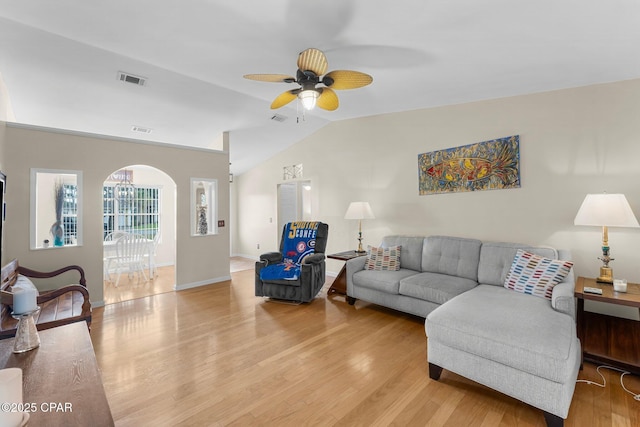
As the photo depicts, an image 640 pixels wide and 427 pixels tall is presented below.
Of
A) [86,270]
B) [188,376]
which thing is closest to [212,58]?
[188,376]

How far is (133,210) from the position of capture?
628cm

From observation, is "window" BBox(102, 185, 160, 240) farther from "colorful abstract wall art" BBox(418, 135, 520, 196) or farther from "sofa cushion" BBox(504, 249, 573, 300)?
"sofa cushion" BBox(504, 249, 573, 300)

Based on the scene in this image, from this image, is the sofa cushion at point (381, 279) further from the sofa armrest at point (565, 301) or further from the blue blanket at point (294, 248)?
the sofa armrest at point (565, 301)

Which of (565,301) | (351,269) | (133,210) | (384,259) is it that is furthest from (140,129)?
(565,301)

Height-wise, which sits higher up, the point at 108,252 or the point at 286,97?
the point at 286,97

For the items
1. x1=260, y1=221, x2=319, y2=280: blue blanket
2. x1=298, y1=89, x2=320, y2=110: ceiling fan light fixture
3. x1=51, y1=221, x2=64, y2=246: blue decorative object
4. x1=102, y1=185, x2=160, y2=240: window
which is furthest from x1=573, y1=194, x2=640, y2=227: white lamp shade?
x1=102, y1=185, x2=160, y2=240: window

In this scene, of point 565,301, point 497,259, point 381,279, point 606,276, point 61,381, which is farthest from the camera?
point 381,279

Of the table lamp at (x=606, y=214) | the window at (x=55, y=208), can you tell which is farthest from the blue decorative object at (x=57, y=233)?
the table lamp at (x=606, y=214)

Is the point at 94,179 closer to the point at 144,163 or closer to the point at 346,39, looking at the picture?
the point at 144,163

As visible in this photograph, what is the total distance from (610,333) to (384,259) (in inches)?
84.4

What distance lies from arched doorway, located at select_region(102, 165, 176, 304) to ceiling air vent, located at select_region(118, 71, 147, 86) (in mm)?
2306

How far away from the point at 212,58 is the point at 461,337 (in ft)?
10.7

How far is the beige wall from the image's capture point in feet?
11.0

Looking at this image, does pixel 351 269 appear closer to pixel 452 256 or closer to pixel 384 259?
pixel 384 259
